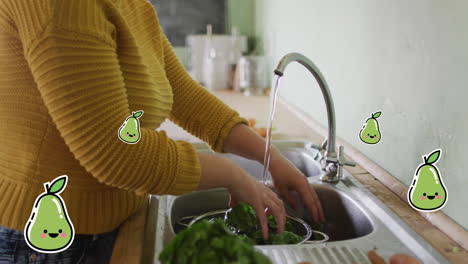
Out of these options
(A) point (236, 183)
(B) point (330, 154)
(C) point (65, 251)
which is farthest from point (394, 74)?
(C) point (65, 251)

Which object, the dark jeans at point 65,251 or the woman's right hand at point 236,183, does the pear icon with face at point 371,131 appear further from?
the dark jeans at point 65,251

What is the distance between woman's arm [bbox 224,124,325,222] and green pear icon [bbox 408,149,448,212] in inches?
12.4

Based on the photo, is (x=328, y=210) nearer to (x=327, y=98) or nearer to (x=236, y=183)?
(x=327, y=98)

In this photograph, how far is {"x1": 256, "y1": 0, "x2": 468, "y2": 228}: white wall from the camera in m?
0.68

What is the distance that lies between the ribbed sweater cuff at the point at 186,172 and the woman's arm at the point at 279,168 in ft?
0.89

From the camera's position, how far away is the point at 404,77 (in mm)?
829

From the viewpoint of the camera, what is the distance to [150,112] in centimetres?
70

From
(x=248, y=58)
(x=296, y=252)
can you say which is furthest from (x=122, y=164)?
(x=248, y=58)

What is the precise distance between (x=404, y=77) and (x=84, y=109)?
0.59 meters

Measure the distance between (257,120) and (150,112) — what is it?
979mm

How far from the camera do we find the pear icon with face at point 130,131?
56 centimetres

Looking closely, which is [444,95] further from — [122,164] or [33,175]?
[33,175]

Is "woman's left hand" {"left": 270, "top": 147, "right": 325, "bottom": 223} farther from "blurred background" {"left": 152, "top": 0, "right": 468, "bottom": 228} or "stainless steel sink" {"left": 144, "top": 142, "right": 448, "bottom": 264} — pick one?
"blurred background" {"left": 152, "top": 0, "right": 468, "bottom": 228}

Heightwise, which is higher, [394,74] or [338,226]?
[394,74]
